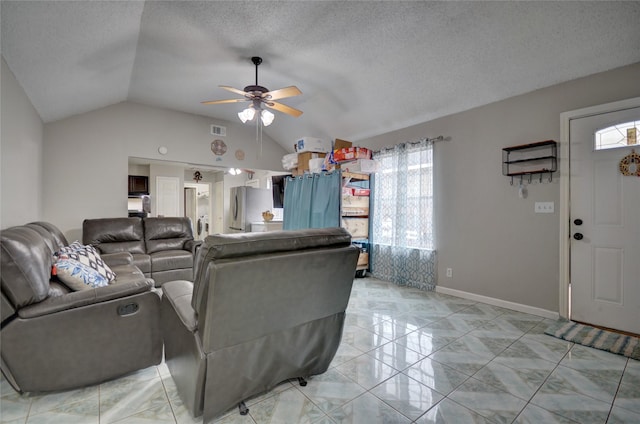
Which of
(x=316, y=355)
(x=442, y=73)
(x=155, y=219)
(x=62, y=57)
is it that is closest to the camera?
(x=316, y=355)

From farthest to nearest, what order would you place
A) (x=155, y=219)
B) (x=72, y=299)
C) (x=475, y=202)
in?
(x=155, y=219) → (x=475, y=202) → (x=72, y=299)

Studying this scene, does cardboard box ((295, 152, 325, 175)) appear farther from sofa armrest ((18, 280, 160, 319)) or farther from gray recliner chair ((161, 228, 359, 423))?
sofa armrest ((18, 280, 160, 319))

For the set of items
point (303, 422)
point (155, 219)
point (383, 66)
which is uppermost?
point (383, 66)

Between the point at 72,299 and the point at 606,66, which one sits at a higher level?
the point at 606,66

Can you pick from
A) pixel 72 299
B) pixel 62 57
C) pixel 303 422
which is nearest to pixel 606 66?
pixel 303 422

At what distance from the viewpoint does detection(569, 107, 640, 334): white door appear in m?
2.55

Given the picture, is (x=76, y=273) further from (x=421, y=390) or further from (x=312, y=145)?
(x=312, y=145)

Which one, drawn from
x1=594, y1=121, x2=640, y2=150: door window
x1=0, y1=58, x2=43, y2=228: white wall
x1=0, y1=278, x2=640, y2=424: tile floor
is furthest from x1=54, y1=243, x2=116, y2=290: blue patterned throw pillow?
x1=594, y1=121, x2=640, y2=150: door window

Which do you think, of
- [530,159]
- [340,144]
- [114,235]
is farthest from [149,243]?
[530,159]

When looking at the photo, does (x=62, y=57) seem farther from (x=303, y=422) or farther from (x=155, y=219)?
(x=303, y=422)

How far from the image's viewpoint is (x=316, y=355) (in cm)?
177

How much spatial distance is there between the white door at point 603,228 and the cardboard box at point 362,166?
7.75ft

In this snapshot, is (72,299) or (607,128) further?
(607,128)

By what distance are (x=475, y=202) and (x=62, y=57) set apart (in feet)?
14.9
